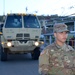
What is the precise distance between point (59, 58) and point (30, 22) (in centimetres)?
1165

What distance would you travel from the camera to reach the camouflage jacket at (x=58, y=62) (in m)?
3.27

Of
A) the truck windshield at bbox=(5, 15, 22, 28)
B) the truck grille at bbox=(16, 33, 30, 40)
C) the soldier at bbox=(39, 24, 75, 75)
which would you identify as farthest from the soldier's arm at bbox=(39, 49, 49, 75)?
the truck windshield at bbox=(5, 15, 22, 28)

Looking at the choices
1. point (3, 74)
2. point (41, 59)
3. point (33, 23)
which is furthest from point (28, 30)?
point (41, 59)

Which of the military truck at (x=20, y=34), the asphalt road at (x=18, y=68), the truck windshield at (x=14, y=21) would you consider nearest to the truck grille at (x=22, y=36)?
the military truck at (x=20, y=34)

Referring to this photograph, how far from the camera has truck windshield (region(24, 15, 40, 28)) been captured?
14.7 metres

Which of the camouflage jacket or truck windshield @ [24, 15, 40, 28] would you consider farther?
truck windshield @ [24, 15, 40, 28]

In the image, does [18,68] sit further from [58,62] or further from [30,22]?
[58,62]

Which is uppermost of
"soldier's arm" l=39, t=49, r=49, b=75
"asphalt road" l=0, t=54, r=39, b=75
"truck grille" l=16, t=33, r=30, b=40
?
"soldier's arm" l=39, t=49, r=49, b=75

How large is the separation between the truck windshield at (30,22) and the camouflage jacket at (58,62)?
11379 millimetres

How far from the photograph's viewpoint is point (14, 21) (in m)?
14.8

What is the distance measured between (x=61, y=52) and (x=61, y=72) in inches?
9.7

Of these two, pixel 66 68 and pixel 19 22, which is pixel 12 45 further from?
pixel 66 68

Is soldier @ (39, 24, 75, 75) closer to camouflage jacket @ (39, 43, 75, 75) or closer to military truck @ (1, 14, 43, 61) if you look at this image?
camouflage jacket @ (39, 43, 75, 75)

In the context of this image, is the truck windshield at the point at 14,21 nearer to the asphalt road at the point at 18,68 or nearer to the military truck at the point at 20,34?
the military truck at the point at 20,34
